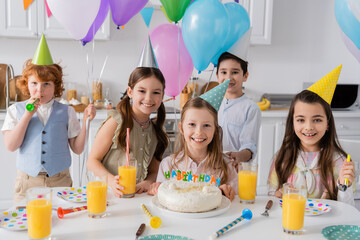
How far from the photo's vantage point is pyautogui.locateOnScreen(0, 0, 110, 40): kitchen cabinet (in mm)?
3182

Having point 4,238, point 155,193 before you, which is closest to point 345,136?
point 155,193

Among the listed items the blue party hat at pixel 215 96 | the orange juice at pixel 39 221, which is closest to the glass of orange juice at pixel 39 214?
the orange juice at pixel 39 221

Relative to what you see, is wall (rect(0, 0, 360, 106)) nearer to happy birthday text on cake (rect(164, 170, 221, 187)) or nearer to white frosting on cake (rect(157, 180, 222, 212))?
happy birthday text on cake (rect(164, 170, 221, 187))

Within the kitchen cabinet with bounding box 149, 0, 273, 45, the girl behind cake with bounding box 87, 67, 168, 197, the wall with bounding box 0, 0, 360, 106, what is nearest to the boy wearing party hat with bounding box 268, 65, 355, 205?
the girl behind cake with bounding box 87, 67, 168, 197

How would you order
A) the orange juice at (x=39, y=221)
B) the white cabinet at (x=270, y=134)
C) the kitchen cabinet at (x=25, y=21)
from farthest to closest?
the white cabinet at (x=270, y=134), the kitchen cabinet at (x=25, y=21), the orange juice at (x=39, y=221)

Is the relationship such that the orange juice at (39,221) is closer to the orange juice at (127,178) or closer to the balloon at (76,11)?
the orange juice at (127,178)

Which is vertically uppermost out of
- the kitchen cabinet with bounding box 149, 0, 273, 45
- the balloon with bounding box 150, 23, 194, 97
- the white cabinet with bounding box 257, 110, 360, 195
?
the kitchen cabinet with bounding box 149, 0, 273, 45

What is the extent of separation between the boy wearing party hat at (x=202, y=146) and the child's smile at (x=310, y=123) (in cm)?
34

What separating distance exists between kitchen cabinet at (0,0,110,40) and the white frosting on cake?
2.38 m

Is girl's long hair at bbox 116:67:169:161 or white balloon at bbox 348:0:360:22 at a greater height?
white balloon at bbox 348:0:360:22

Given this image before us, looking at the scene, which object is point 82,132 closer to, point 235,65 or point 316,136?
point 235,65

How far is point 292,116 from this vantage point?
73.9 inches

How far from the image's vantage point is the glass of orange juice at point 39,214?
1.07 m

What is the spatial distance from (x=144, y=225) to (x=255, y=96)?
10.4ft
